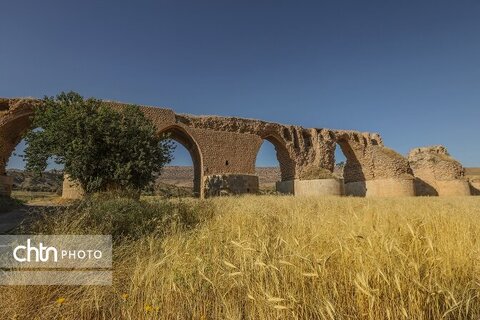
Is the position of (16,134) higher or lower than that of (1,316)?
higher

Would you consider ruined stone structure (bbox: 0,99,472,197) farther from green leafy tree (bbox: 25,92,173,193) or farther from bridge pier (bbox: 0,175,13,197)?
green leafy tree (bbox: 25,92,173,193)

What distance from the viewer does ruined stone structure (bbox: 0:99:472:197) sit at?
1984cm

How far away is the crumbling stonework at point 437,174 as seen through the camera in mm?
26766

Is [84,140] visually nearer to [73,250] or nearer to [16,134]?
[73,250]

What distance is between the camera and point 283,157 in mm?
27547

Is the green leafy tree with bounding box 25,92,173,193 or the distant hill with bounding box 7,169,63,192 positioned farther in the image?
the distant hill with bounding box 7,169,63,192

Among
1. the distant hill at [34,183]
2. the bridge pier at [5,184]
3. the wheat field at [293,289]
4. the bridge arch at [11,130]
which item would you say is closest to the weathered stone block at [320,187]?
the bridge arch at [11,130]

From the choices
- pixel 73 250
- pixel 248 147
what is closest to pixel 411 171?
pixel 248 147

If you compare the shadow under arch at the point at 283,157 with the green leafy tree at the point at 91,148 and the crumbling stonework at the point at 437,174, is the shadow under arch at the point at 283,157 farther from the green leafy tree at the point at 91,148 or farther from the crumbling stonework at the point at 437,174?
the green leafy tree at the point at 91,148

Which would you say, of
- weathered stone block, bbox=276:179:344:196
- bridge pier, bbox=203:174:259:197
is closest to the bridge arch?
bridge pier, bbox=203:174:259:197

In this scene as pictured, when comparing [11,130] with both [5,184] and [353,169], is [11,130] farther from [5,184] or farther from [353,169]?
[353,169]

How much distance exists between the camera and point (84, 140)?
11.0m

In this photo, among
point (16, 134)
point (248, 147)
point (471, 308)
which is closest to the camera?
point (471, 308)

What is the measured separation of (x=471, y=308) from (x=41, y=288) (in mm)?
3343
